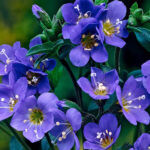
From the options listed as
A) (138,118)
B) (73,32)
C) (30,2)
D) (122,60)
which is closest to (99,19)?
(73,32)

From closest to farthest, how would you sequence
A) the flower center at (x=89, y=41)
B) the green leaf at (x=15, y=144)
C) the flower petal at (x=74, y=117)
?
the flower petal at (x=74, y=117), the flower center at (x=89, y=41), the green leaf at (x=15, y=144)

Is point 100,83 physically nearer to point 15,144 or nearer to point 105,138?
point 105,138

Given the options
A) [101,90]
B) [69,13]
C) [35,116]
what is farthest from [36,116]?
[69,13]

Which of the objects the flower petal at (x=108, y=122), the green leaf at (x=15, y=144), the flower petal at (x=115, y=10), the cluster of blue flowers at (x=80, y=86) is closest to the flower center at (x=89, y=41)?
the cluster of blue flowers at (x=80, y=86)

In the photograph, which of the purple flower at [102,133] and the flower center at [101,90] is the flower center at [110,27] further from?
the purple flower at [102,133]

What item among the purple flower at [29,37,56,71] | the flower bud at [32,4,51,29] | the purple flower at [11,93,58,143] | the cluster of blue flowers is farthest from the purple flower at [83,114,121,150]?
the flower bud at [32,4,51,29]

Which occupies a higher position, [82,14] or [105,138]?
[82,14]
